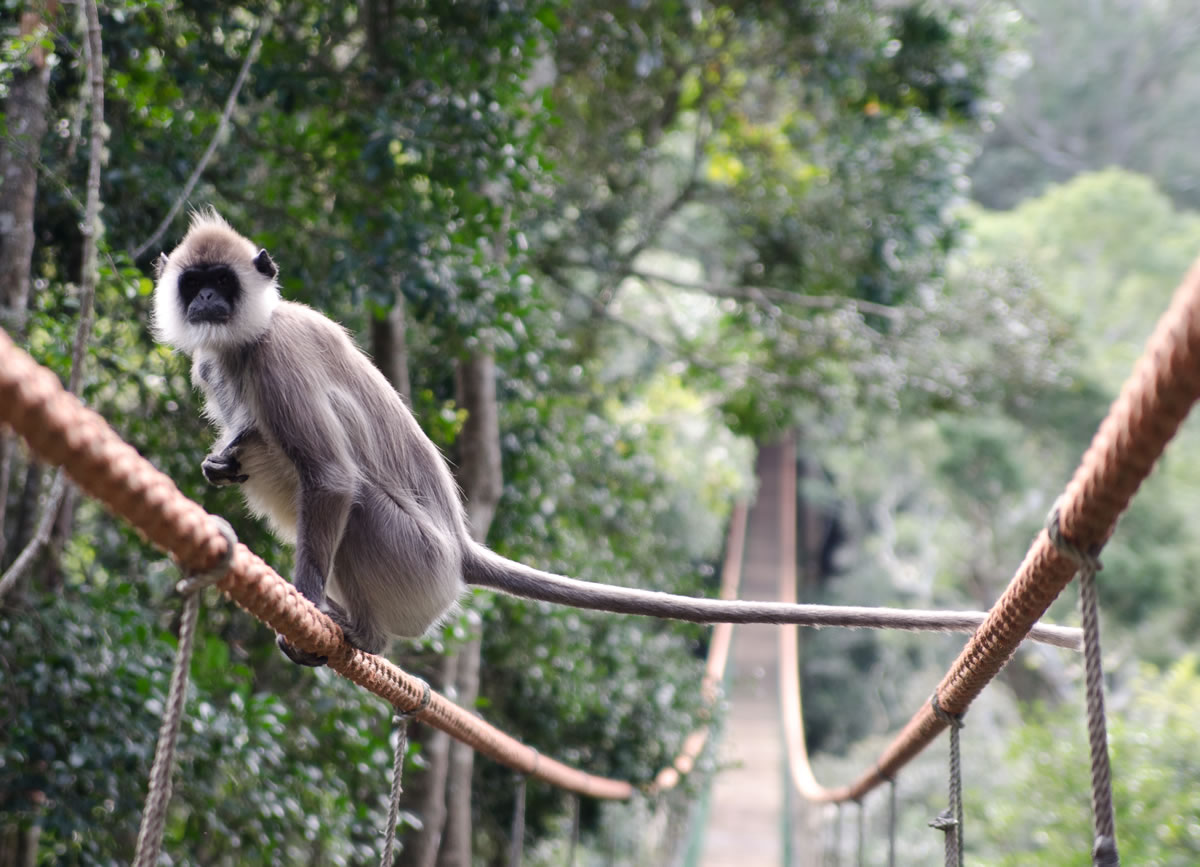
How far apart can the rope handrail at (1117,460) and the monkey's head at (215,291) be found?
1397 millimetres

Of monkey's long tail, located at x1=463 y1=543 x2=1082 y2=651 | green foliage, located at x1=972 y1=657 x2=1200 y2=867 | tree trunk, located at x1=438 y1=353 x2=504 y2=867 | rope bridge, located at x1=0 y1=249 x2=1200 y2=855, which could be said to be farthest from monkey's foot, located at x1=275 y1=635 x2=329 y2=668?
green foliage, located at x1=972 y1=657 x2=1200 y2=867

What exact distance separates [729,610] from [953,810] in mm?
428

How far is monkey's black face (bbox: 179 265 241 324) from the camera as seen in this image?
6.39 ft

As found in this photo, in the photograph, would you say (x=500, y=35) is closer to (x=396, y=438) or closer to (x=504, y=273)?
(x=504, y=273)

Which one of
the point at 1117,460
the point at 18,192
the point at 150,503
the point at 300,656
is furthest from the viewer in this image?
the point at 18,192

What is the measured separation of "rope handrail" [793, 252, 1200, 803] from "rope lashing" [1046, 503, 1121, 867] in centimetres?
1

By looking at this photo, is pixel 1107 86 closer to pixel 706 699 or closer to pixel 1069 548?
pixel 706 699

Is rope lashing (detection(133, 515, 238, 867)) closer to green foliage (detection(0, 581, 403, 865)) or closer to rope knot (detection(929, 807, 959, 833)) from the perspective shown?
rope knot (detection(929, 807, 959, 833))

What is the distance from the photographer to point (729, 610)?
65.6 inches

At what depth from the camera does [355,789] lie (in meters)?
3.65

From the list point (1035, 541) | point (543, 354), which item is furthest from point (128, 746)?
point (543, 354)

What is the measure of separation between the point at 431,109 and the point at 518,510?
185cm

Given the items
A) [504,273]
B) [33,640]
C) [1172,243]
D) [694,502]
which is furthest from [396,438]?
[1172,243]

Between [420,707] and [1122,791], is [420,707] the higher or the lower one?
the lower one
